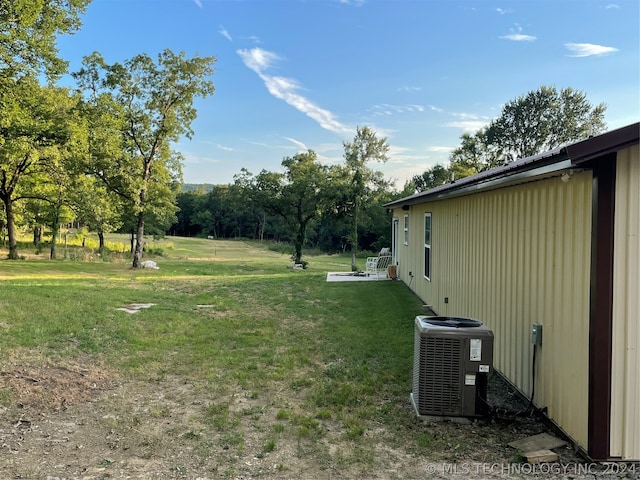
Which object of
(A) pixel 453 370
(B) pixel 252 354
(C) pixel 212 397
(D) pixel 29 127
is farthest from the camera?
(D) pixel 29 127

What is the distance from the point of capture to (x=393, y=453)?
3152mm

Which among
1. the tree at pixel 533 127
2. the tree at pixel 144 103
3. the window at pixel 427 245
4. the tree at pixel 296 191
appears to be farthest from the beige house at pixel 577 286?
the tree at pixel 533 127

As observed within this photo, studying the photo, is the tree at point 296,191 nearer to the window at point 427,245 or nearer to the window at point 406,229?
the window at point 406,229

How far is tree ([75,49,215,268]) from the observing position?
17031mm

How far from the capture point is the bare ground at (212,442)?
2.86 meters

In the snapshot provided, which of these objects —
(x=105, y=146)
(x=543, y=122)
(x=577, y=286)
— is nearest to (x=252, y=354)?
(x=577, y=286)

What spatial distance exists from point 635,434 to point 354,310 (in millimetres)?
6088

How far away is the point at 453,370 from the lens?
3.69 meters

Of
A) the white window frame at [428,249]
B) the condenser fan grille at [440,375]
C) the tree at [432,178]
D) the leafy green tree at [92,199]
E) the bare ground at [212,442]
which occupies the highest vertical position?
the tree at [432,178]

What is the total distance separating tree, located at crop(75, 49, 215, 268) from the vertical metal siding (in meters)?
17.2

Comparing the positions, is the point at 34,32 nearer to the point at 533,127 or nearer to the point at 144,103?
the point at 144,103

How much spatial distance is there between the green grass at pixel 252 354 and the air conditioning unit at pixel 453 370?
11.7 inches

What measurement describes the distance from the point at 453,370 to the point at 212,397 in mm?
2265

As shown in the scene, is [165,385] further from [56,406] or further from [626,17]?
[626,17]
